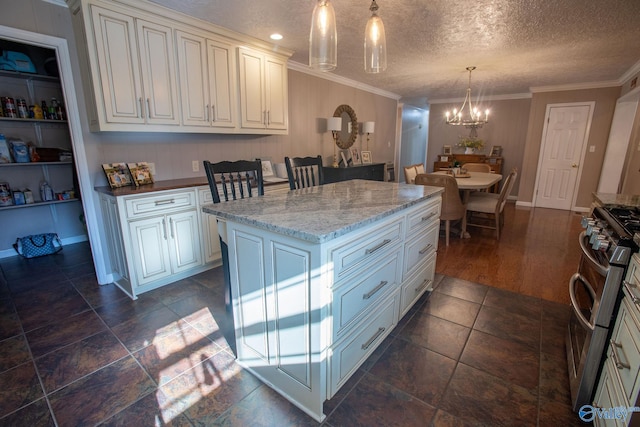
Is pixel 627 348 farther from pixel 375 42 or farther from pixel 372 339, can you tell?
pixel 375 42

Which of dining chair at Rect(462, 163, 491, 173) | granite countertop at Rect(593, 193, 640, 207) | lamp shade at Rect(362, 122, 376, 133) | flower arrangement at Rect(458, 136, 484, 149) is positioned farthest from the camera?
flower arrangement at Rect(458, 136, 484, 149)

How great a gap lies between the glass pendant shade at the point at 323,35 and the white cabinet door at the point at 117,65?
1.75m

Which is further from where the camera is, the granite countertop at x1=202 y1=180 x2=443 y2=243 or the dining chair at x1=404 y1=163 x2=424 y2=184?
the dining chair at x1=404 y1=163 x2=424 y2=184

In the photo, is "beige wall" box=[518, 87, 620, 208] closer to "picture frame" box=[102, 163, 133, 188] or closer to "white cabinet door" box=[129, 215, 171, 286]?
"white cabinet door" box=[129, 215, 171, 286]

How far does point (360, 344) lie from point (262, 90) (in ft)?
9.51

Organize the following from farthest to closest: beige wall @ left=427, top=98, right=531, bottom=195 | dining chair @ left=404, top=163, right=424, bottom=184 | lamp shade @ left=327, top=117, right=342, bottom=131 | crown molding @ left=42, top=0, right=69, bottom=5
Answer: beige wall @ left=427, top=98, right=531, bottom=195, lamp shade @ left=327, top=117, right=342, bottom=131, dining chair @ left=404, top=163, right=424, bottom=184, crown molding @ left=42, top=0, right=69, bottom=5

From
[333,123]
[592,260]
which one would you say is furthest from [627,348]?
[333,123]

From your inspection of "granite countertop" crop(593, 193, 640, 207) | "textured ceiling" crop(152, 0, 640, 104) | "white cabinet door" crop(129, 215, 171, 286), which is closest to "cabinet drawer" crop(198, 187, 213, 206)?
"white cabinet door" crop(129, 215, 171, 286)

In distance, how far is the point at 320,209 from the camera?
1559mm

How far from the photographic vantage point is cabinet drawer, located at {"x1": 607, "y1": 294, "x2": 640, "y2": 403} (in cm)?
100

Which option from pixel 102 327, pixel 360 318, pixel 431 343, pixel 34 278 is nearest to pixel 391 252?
pixel 360 318

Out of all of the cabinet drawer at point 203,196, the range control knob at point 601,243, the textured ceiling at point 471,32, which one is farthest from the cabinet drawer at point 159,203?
the range control knob at point 601,243

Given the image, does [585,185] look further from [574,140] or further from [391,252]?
[391,252]

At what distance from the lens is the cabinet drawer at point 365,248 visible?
127 cm
